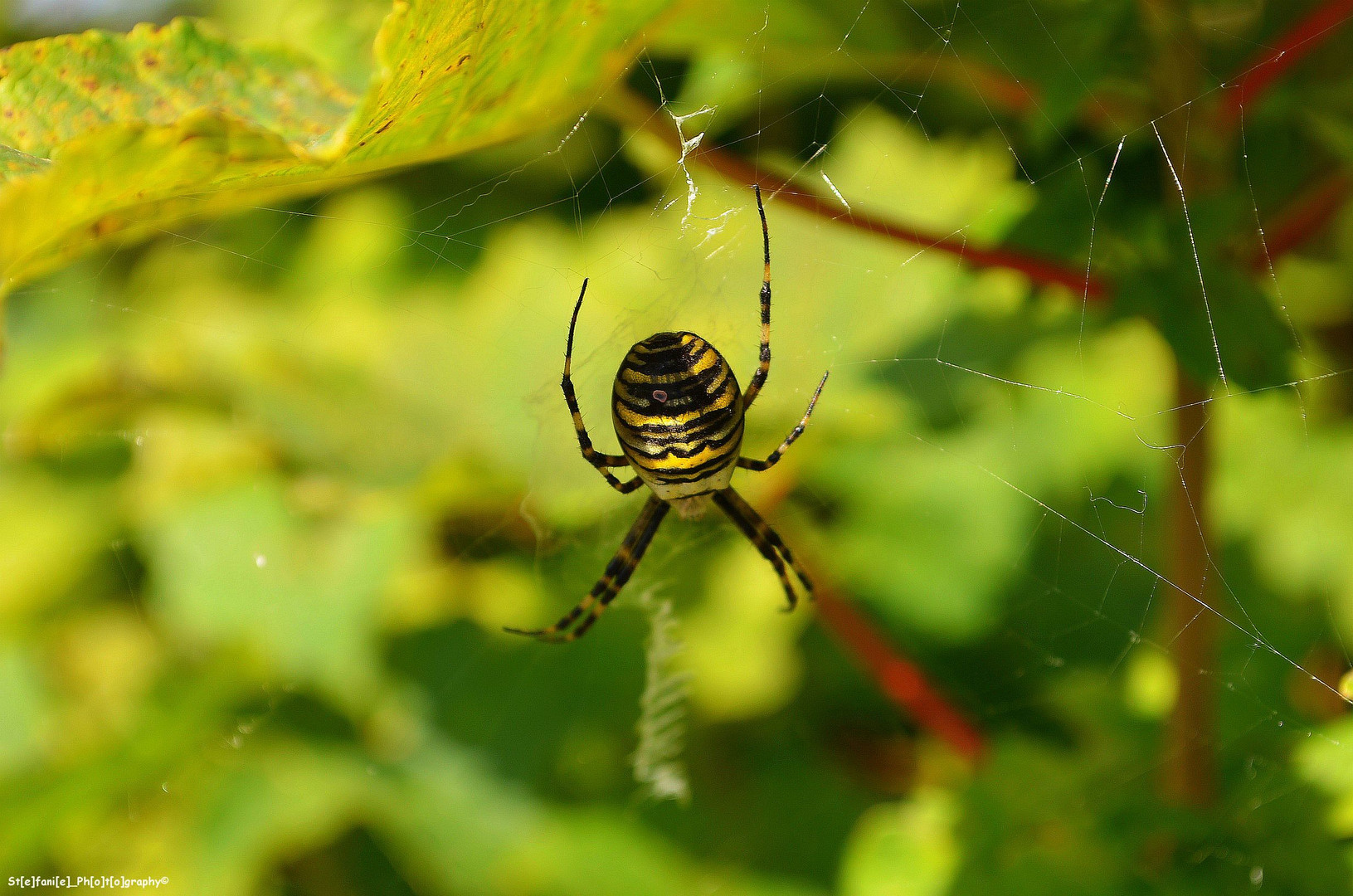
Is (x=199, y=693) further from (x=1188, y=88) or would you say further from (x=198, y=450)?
(x=1188, y=88)

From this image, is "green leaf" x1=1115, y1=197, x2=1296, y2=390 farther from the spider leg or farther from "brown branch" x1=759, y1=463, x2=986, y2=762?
the spider leg

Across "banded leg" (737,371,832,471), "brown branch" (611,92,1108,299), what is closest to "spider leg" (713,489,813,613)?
"banded leg" (737,371,832,471)

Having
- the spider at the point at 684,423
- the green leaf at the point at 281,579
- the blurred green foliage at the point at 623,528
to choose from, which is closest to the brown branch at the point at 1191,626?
the blurred green foliage at the point at 623,528

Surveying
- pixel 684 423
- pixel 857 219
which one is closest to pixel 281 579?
pixel 684 423

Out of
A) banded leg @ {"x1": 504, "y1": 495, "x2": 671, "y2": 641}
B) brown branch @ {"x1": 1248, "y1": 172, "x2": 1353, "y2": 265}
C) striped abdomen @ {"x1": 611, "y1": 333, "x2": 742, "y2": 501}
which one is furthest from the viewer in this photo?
banded leg @ {"x1": 504, "y1": 495, "x2": 671, "y2": 641}

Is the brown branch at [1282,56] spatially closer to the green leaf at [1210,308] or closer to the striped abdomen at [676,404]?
the green leaf at [1210,308]

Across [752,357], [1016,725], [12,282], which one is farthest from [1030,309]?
Result: [12,282]
